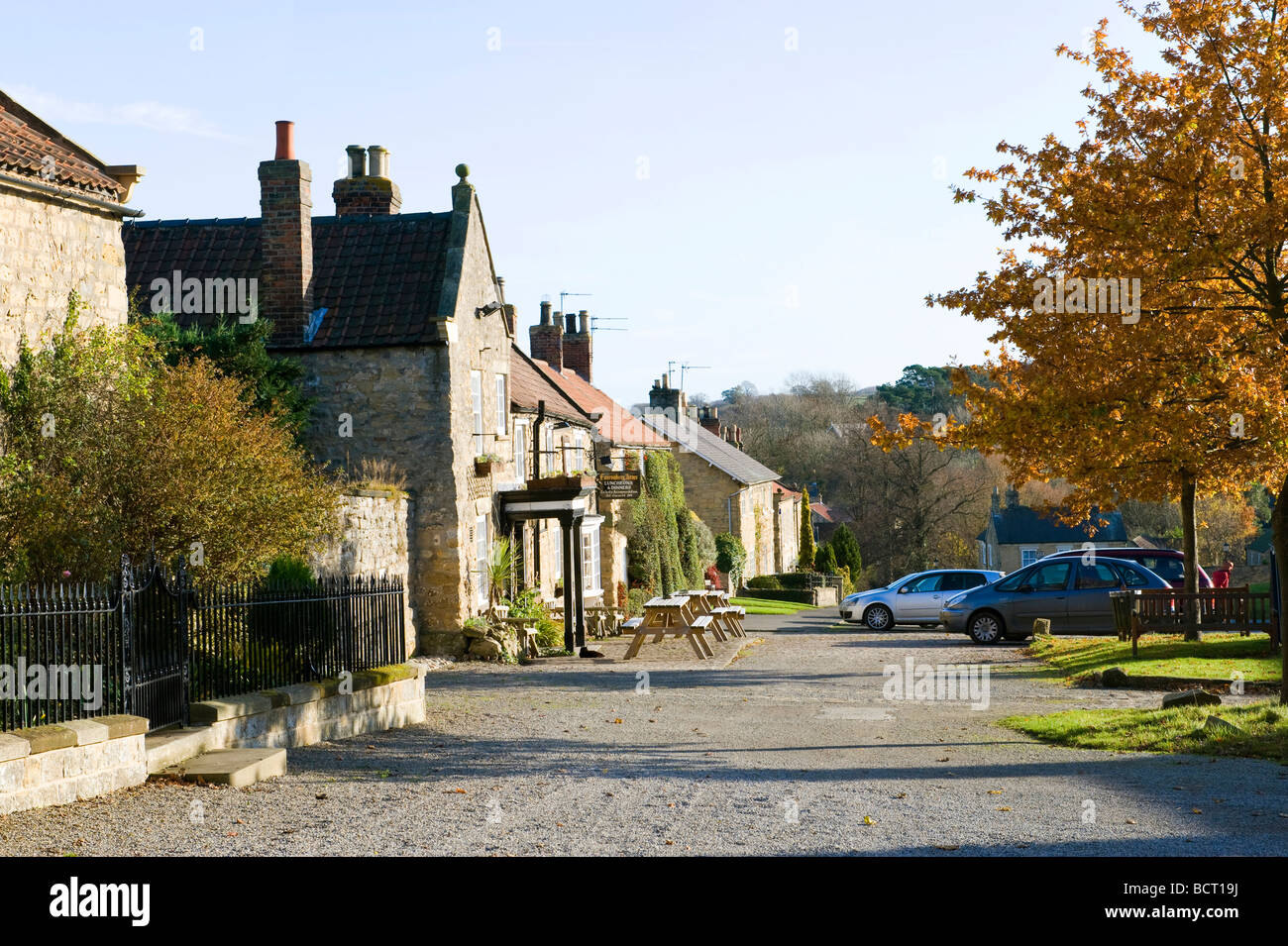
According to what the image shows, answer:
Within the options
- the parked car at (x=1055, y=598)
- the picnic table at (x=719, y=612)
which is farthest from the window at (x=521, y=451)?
the parked car at (x=1055, y=598)

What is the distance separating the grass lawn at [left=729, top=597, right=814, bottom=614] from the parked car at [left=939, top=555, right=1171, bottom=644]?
1606 cm

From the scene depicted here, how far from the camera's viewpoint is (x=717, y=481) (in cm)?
4850

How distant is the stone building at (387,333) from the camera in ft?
68.4

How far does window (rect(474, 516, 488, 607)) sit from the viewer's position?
21.9 m

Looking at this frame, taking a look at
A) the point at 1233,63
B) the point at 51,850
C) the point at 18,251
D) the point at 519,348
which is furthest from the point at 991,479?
the point at 51,850

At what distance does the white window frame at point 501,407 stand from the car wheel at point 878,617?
11.0m

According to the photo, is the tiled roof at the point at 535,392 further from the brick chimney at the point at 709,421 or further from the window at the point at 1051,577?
the brick chimney at the point at 709,421

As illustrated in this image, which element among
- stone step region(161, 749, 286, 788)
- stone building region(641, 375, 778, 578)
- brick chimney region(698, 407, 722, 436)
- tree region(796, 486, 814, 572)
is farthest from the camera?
brick chimney region(698, 407, 722, 436)

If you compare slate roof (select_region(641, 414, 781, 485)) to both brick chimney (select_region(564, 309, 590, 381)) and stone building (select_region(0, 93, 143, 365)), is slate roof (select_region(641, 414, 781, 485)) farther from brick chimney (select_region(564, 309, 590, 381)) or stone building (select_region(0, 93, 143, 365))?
stone building (select_region(0, 93, 143, 365))

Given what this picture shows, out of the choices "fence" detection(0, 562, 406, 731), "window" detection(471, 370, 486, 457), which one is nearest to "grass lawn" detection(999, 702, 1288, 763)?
"fence" detection(0, 562, 406, 731)

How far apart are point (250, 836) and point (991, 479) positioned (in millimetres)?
66839

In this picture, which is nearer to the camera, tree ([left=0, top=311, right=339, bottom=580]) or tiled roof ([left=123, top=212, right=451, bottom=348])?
tree ([left=0, top=311, right=339, bottom=580])

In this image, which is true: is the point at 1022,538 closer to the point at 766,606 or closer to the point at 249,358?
the point at 766,606

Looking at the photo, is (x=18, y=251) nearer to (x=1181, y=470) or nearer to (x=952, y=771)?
(x=952, y=771)
